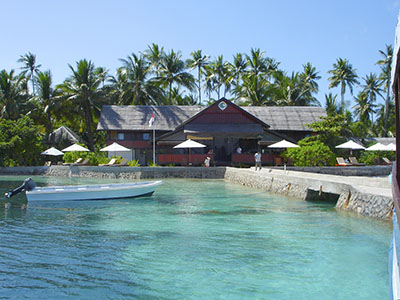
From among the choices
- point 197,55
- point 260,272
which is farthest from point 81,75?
point 260,272

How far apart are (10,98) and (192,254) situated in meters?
38.2

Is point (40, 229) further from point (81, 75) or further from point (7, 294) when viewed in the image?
point (81, 75)

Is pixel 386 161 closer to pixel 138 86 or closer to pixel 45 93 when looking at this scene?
pixel 138 86

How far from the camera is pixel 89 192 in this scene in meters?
17.5

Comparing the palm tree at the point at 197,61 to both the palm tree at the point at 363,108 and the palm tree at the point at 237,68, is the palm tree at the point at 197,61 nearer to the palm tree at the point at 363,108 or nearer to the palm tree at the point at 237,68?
the palm tree at the point at 237,68

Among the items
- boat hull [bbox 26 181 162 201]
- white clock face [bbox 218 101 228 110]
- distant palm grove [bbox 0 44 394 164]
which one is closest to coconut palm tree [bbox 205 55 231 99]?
distant palm grove [bbox 0 44 394 164]

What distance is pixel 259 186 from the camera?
75.6 ft

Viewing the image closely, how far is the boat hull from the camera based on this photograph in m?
16.6

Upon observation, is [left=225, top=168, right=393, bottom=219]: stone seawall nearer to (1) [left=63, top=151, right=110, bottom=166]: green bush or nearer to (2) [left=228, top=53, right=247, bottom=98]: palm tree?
(1) [left=63, top=151, right=110, bottom=166]: green bush

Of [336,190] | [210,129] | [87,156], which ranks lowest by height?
[336,190]

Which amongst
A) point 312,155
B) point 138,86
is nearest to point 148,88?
point 138,86

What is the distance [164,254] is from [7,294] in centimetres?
326

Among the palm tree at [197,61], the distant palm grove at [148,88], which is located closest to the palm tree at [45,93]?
the distant palm grove at [148,88]

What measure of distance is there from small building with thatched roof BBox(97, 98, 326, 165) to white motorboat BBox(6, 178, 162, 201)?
13.5 m
